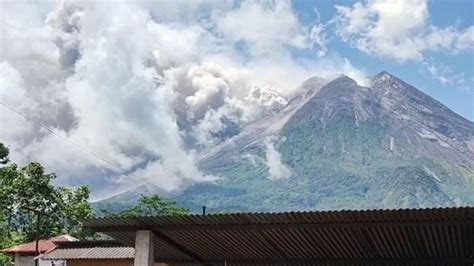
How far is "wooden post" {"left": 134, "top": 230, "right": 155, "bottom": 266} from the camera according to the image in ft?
46.6

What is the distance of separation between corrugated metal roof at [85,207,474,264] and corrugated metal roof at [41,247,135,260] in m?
6.90

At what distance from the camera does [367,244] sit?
13828 mm

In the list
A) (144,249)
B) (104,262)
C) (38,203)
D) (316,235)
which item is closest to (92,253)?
(104,262)

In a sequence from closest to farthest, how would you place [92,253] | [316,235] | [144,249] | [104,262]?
[316,235]
[144,249]
[104,262]
[92,253]

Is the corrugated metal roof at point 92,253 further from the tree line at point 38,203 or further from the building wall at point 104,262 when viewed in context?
the tree line at point 38,203

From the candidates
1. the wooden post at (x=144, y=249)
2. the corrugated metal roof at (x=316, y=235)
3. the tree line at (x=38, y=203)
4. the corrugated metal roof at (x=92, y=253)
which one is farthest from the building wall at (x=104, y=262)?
the tree line at (x=38, y=203)

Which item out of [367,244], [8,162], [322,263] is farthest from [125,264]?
[8,162]

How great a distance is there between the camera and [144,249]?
14.2 metres

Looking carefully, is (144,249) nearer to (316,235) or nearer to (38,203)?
(316,235)

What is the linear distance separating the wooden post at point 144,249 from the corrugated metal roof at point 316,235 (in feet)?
0.58

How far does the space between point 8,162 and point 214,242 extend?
107 feet

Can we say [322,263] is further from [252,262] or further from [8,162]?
[8,162]

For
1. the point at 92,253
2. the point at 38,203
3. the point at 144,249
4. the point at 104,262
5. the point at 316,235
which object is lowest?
the point at 144,249

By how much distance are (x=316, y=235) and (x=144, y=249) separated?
3509mm
